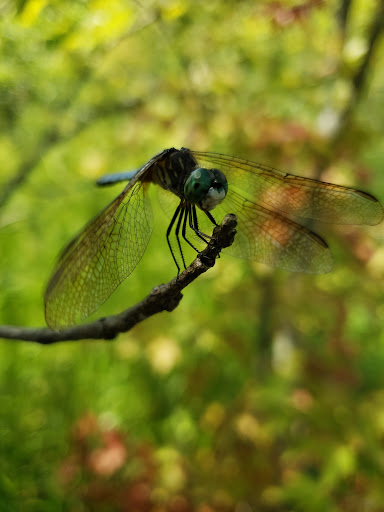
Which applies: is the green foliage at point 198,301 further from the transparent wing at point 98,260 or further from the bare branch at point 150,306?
the bare branch at point 150,306

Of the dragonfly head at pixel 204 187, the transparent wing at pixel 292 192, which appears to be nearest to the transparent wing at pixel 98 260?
the dragonfly head at pixel 204 187

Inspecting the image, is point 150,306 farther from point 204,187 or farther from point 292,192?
point 292,192

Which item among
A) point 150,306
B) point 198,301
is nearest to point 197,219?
point 150,306

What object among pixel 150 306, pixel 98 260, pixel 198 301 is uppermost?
pixel 198 301

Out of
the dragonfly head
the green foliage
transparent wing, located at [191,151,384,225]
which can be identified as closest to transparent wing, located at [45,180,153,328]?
the dragonfly head

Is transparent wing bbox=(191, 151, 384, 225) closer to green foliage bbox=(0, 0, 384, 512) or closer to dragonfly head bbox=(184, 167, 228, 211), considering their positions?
dragonfly head bbox=(184, 167, 228, 211)

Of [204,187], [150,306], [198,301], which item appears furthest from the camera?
[198,301]

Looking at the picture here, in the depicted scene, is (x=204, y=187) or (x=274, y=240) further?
(x=274, y=240)

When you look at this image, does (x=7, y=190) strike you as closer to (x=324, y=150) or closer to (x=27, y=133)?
(x=27, y=133)
